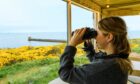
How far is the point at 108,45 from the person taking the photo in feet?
3.78

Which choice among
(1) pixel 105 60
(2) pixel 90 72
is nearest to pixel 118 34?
(1) pixel 105 60

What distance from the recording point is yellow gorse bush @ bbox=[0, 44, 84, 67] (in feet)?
6.55

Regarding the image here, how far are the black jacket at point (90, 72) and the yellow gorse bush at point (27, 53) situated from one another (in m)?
1.05

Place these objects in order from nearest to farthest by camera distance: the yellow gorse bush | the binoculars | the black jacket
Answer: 1. the black jacket
2. the binoculars
3. the yellow gorse bush

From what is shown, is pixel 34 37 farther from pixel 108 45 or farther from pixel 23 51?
pixel 108 45

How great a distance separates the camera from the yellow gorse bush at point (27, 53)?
1996mm

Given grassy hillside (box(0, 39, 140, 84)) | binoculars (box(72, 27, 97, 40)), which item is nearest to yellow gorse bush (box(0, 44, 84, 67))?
grassy hillside (box(0, 39, 140, 84))

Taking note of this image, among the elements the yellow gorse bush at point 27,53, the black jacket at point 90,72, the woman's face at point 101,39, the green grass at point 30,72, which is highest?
the woman's face at point 101,39

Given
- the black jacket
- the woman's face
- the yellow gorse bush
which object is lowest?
the yellow gorse bush

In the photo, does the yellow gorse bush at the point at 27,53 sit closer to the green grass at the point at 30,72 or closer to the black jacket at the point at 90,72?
the green grass at the point at 30,72

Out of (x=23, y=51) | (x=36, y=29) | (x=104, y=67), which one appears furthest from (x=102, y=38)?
(x=36, y=29)

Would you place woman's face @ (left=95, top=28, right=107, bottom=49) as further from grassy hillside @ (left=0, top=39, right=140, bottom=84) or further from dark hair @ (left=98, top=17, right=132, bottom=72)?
grassy hillside @ (left=0, top=39, right=140, bottom=84)

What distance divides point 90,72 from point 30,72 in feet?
4.88

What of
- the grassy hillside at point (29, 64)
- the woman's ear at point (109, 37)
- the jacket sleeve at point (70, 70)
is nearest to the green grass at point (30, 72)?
the grassy hillside at point (29, 64)
